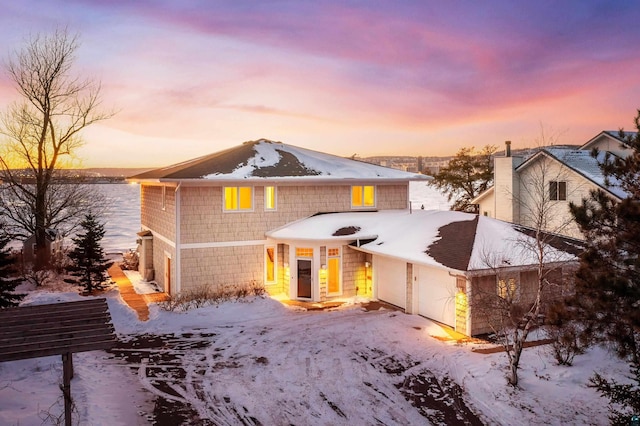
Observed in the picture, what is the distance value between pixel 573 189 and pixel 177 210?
21.4 meters

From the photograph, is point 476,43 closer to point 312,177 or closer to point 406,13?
point 406,13

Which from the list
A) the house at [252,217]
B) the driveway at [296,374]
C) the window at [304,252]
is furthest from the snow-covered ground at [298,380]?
the window at [304,252]

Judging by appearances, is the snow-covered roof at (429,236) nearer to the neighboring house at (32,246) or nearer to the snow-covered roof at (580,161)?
the snow-covered roof at (580,161)

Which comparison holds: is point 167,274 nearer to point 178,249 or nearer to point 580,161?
point 178,249

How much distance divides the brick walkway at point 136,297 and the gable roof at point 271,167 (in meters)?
5.03

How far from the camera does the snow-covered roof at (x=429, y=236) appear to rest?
1598 centimetres

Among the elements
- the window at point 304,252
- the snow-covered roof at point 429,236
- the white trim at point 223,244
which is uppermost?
the snow-covered roof at point 429,236

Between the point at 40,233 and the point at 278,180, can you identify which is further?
the point at 40,233

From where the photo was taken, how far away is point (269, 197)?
840 inches

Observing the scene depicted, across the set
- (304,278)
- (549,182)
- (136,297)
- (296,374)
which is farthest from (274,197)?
(549,182)

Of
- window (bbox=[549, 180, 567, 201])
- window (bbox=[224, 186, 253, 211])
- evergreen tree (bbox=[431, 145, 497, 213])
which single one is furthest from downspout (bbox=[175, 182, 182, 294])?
evergreen tree (bbox=[431, 145, 497, 213])

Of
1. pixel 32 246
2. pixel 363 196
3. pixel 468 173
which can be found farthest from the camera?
pixel 468 173

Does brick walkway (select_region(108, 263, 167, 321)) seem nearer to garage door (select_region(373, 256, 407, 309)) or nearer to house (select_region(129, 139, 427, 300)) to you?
house (select_region(129, 139, 427, 300))

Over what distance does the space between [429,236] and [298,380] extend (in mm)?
9134
